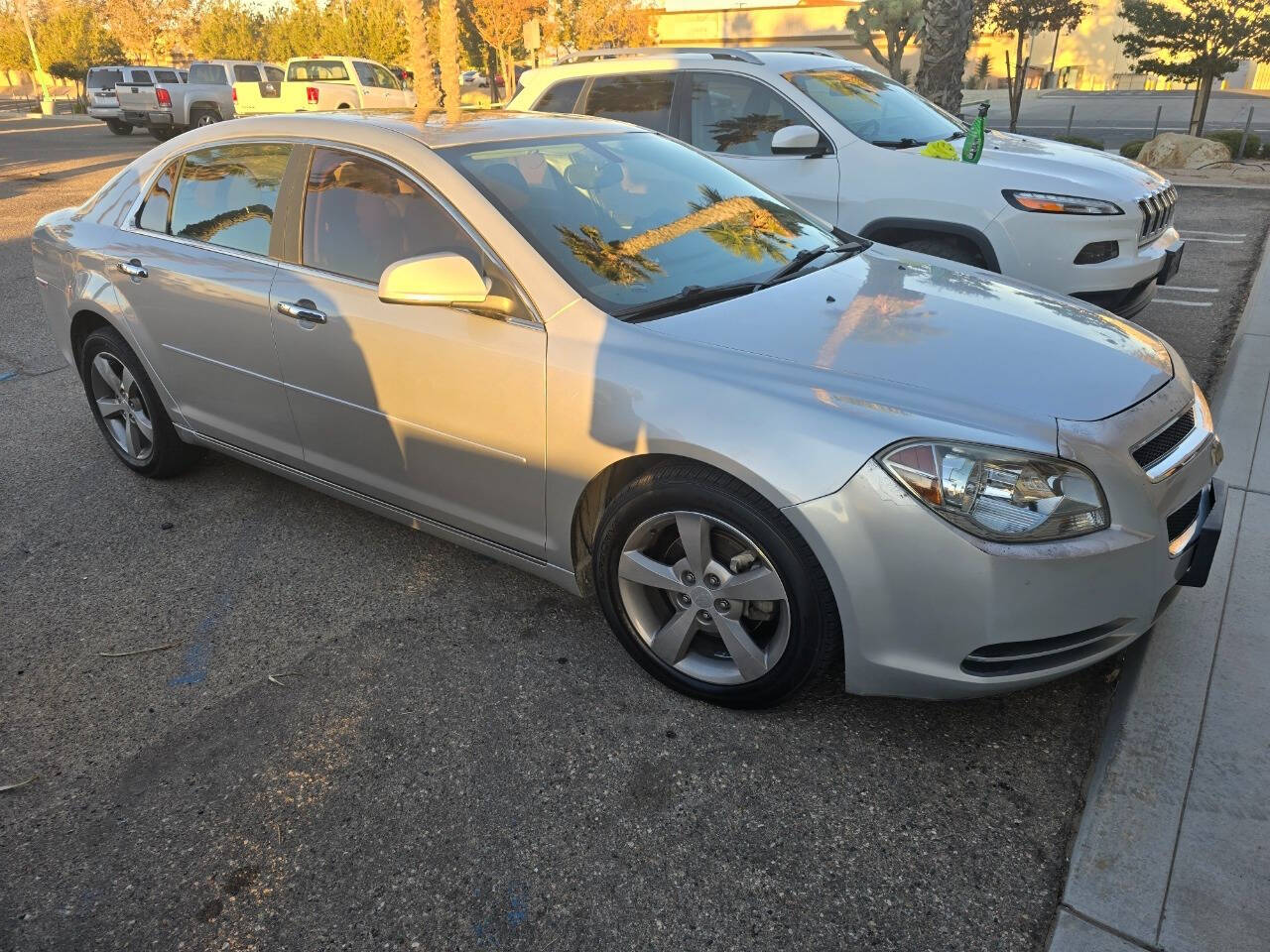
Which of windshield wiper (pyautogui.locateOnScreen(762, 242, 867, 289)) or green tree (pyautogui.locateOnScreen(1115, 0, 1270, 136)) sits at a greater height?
green tree (pyautogui.locateOnScreen(1115, 0, 1270, 136))

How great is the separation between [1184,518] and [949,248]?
10.4 ft

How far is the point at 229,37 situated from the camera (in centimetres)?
4862

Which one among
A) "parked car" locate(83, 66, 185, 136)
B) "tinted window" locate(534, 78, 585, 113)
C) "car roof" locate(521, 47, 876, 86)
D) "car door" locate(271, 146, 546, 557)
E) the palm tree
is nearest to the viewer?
"car door" locate(271, 146, 546, 557)

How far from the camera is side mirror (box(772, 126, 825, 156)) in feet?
18.1

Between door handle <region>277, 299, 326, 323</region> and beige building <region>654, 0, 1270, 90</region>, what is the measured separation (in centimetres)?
5178

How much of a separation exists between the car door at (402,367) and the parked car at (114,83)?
88.6 ft

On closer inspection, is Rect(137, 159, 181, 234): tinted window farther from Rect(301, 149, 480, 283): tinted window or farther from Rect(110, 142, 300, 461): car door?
Rect(301, 149, 480, 283): tinted window

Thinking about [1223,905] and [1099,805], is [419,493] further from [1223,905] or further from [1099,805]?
[1223,905]

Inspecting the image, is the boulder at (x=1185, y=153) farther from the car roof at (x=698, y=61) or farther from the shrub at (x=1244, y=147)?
the car roof at (x=698, y=61)

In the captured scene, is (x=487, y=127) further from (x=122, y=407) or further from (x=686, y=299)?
(x=122, y=407)

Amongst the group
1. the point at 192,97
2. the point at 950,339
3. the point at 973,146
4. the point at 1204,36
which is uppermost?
the point at 1204,36

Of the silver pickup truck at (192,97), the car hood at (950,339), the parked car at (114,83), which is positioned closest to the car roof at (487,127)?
the car hood at (950,339)

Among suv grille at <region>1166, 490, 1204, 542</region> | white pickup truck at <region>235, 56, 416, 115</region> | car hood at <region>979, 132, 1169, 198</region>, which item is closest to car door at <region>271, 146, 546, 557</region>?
suv grille at <region>1166, 490, 1204, 542</region>

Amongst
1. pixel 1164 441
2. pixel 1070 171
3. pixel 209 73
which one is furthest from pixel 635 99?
pixel 209 73
